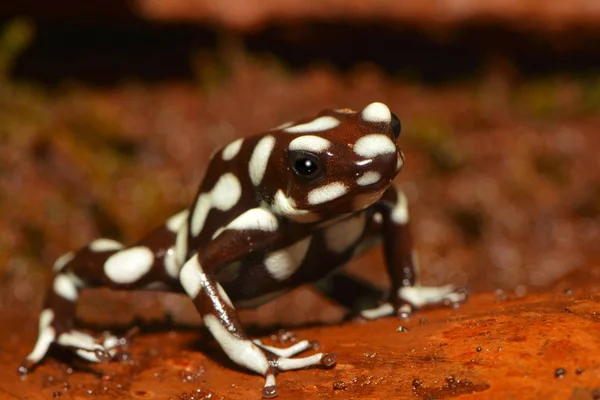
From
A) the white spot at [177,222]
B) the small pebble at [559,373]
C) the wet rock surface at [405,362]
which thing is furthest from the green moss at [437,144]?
the small pebble at [559,373]

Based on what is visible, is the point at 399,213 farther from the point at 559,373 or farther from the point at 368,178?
the point at 559,373

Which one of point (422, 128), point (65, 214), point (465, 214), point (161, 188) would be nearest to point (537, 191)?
point (465, 214)

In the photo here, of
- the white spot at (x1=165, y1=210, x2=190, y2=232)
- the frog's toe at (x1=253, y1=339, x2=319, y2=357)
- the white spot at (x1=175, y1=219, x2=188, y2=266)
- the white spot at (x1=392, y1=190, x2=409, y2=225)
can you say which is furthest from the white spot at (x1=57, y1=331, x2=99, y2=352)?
the white spot at (x1=392, y1=190, x2=409, y2=225)

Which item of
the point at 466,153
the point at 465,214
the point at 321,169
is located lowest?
the point at 465,214

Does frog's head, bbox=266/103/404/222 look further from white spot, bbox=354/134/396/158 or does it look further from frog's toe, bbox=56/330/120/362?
frog's toe, bbox=56/330/120/362

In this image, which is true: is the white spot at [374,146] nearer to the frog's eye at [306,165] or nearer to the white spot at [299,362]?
the frog's eye at [306,165]

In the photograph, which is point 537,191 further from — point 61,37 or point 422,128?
point 61,37
